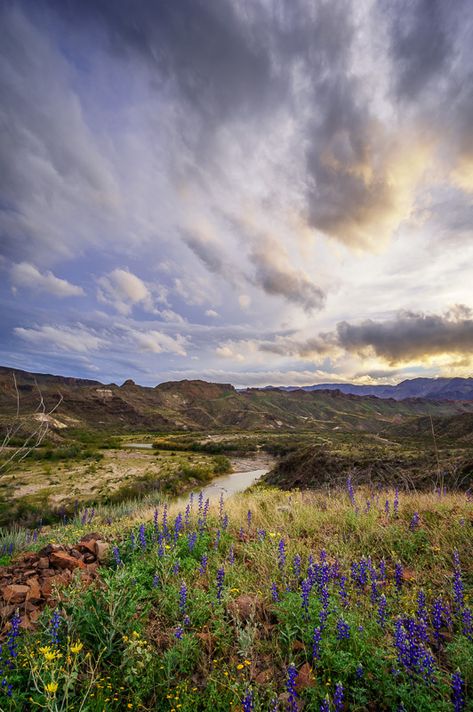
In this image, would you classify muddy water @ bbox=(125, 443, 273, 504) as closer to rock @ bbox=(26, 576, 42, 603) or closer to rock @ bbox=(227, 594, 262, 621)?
rock @ bbox=(26, 576, 42, 603)

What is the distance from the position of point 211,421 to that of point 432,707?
15043 cm

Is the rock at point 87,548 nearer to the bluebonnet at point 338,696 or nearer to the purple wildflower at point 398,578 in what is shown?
the bluebonnet at point 338,696

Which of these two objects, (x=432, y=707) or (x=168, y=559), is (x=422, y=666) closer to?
(x=432, y=707)

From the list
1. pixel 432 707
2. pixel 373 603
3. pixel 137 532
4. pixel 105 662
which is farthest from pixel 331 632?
pixel 137 532

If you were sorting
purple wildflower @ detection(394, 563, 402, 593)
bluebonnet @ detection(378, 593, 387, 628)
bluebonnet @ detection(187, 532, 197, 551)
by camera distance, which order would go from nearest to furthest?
bluebonnet @ detection(378, 593, 387, 628) → purple wildflower @ detection(394, 563, 402, 593) → bluebonnet @ detection(187, 532, 197, 551)

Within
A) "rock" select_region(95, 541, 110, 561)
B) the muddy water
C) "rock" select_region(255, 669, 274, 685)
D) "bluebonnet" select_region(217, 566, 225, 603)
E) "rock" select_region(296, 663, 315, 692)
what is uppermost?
"bluebonnet" select_region(217, 566, 225, 603)

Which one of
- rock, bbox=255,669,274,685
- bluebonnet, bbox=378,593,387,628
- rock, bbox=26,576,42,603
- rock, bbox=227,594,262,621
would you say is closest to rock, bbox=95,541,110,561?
rock, bbox=26,576,42,603

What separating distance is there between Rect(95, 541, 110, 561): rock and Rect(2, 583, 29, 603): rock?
113 centimetres

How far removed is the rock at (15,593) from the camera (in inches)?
147

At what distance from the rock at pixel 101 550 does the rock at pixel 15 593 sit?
1.13 metres

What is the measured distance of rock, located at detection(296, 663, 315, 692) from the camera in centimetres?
260

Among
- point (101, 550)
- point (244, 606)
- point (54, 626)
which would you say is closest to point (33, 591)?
point (101, 550)

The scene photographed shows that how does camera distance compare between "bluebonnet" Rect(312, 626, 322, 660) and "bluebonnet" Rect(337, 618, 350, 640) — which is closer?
"bluebonnet" Rect(312, 626, 322, 660)

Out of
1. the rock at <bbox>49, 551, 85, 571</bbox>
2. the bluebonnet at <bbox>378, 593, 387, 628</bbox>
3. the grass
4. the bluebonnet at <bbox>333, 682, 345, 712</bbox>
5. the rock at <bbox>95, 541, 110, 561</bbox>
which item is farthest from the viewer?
the rock at <bbox>95, 541, 110, 561</bbox>
